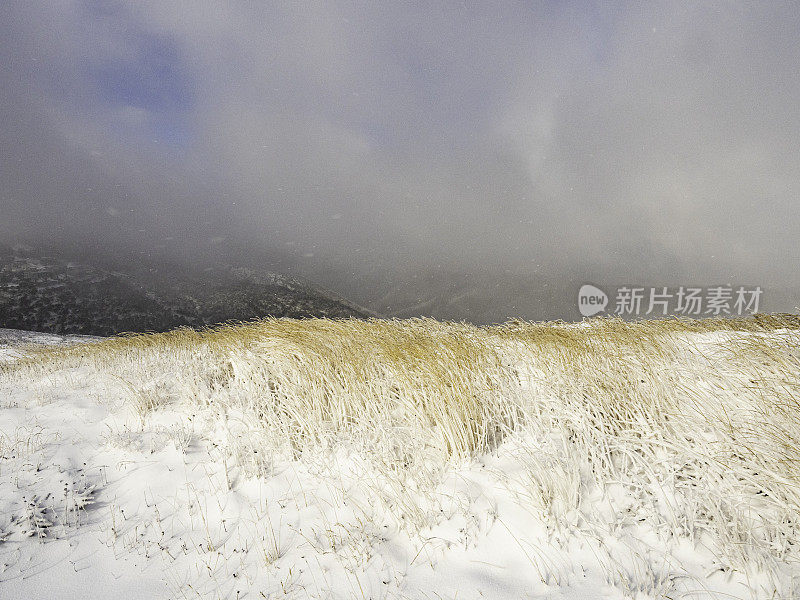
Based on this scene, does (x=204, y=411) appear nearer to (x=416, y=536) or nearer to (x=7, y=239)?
(x=416, y=536)

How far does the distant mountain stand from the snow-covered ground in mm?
76399

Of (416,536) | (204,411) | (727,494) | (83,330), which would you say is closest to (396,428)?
(416,536)

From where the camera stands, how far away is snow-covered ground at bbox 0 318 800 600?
2412 mm

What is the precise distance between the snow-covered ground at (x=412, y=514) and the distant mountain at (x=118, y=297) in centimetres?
7640

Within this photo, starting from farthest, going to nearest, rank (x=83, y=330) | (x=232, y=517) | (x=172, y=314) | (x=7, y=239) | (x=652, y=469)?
(x=7, y=239) < (x=172, y=314) < (x=83, y=330) < (x=232, y=517) < (x=652, y=469)

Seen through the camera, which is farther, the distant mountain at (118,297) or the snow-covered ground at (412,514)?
the distant mountain at (118,297)

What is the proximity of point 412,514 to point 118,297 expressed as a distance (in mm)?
154031

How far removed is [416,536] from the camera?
9.58 feet

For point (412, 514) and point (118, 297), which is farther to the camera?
point (118, 297)

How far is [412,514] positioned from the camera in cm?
298

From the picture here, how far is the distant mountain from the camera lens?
10862 cm

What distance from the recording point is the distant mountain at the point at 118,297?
108625 mm

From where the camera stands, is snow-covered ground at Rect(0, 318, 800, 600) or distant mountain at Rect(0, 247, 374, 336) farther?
distant mountain at Rect(0, 247, 374, 336)

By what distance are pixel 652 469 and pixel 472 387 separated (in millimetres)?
1728
